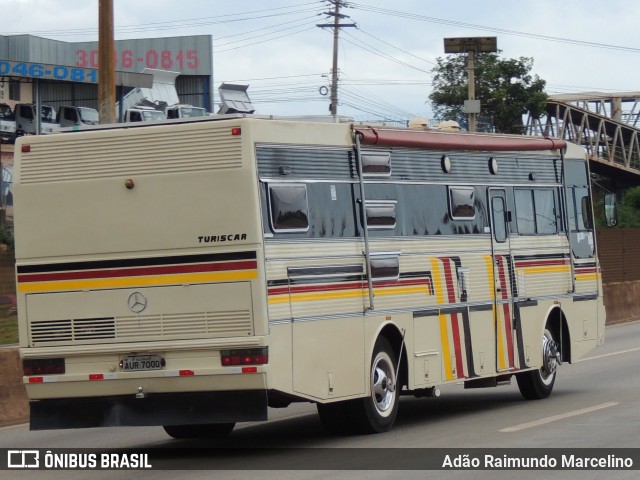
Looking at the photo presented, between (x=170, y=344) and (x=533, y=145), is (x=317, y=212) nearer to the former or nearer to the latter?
(x=170, y=344)

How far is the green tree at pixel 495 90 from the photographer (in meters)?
63.6

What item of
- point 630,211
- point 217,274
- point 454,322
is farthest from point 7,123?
point 217,274

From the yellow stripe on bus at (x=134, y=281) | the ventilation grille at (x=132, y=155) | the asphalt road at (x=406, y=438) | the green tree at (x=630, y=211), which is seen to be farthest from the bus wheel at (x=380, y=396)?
the green tree at (x=630, y=211)

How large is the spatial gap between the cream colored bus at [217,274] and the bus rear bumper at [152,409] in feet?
0.04

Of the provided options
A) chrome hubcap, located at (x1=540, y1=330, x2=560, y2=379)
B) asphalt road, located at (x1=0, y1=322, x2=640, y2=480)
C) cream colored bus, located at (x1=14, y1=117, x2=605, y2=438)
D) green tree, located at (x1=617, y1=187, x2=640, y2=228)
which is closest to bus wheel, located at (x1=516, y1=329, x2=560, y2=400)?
chrome hubcap, located at (x1=540, y1=330, x2=560, y2=379)

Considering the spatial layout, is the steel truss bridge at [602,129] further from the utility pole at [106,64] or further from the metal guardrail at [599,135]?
the utility pole at [106,64]

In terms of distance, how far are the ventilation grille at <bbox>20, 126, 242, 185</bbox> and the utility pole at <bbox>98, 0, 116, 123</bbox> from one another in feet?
24.9

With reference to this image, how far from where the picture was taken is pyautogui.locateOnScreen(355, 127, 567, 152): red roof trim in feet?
45.3

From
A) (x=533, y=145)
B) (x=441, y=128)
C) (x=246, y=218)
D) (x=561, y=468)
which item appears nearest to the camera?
(x=561, y=468)

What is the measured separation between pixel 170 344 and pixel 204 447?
1.72 m

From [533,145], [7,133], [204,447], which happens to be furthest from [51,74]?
[204,447]

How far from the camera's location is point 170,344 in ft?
39.3

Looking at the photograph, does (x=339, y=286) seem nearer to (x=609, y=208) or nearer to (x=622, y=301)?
(x=609, y=208)

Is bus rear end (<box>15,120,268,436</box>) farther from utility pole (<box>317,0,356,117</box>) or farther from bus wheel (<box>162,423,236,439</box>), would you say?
utility pole (<box>317,0,356,117</box>)
